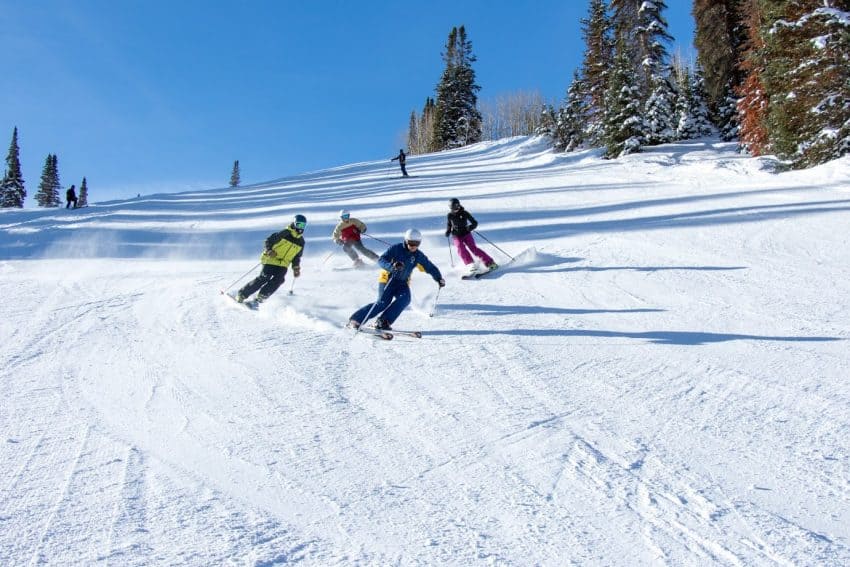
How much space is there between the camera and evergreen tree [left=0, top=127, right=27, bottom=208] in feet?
194

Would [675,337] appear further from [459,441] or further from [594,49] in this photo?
[594,49]

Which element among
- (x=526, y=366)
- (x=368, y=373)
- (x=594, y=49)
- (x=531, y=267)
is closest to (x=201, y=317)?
(x=368, y=373)

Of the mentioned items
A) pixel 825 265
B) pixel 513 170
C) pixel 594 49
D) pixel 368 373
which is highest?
pixel 594 49

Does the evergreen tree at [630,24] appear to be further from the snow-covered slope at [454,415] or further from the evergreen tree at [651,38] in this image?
the snow-covered slope at [454,415]

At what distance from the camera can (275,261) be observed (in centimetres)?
832

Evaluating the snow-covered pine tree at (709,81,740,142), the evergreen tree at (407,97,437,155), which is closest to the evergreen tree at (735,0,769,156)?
the snow-covered pine tree at (709,81,740,142)

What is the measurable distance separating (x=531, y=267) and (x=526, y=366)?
5194 mm

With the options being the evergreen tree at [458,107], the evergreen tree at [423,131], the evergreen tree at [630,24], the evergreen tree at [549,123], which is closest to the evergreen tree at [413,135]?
the evergreen tree at [423,131]

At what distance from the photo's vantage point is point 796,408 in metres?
4.20

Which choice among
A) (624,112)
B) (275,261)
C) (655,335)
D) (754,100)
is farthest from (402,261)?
(624,112)

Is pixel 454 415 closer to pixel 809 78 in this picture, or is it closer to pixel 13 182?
pixel 809 78

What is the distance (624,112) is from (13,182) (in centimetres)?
6547

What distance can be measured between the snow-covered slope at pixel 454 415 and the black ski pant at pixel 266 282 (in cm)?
36

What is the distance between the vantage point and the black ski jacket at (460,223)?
10.2 m
